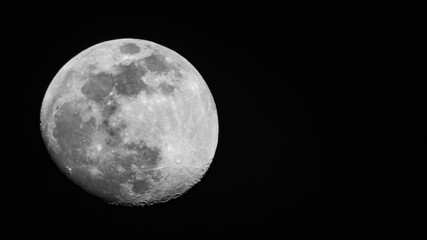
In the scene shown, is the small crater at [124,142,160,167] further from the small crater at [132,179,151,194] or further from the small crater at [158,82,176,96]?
the small crater at [158,82,176,96]

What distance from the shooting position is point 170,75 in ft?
15.0

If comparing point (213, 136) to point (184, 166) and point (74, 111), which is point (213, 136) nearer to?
point (184, 166)

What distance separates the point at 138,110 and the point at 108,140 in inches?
19.0

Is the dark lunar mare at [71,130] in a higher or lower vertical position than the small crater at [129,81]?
lower

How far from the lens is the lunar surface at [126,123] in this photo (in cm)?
422

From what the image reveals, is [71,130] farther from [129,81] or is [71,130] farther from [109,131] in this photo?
[129,81]

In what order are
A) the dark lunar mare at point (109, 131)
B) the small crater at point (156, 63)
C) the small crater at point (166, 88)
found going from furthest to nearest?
1. the small crater at point (156, 63)
2. the small crater at point (166, 88)
3. the dark lunar mare at point (109, 131)

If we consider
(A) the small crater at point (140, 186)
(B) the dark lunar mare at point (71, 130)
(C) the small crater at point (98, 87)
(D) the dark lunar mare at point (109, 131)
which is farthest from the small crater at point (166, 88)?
(A) the small crater at point (140, 186)

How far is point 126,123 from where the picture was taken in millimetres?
4199

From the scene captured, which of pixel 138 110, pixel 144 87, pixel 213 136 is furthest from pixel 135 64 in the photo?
pixel 213 136

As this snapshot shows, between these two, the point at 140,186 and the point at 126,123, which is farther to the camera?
the point at 140,186

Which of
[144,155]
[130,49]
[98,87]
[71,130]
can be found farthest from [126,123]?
[130,49]

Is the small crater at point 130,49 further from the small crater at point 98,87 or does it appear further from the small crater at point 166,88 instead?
the small crater at point 166,88

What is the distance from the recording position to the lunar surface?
422 centimetres
